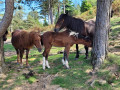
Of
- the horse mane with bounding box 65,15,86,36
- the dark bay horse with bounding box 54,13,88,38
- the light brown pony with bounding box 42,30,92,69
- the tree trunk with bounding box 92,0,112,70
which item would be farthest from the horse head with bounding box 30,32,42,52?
the tree trunk with bounding box 92,0,112,70

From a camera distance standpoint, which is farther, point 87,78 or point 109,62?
point 109,62

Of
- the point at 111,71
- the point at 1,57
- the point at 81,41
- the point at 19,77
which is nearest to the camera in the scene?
the point at 111,71

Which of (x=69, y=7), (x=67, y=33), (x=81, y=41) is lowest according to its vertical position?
(x=81, y=41)

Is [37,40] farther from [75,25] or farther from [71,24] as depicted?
[75,25]

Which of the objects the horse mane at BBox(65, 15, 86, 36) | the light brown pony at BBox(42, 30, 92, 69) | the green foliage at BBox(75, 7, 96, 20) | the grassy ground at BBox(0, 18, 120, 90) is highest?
the green foliage at BBox(75, 7, 96, 20)

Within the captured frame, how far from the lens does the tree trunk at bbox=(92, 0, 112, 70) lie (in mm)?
4529

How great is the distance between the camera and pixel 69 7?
34.9 m

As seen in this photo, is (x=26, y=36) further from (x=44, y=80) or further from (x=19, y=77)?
(x=44, y=80)

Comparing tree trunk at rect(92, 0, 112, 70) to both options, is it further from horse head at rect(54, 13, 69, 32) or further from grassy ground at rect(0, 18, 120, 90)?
horse head at rect(54, 13, 69, 32)

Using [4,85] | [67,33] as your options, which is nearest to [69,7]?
[67,33]

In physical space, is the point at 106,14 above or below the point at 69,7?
below

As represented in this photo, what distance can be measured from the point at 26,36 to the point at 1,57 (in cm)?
144

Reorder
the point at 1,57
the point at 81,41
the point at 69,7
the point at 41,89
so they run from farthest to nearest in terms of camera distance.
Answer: the point at 69,7 → the point at 81,41 → the point at 1,57 → the point at 41,89

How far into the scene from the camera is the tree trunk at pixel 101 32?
453cm
